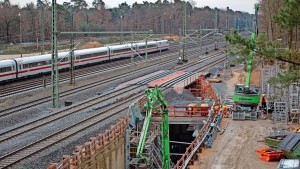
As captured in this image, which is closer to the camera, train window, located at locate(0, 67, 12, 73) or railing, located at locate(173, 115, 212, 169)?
railing, located at locate(173, 115, 212, 169)

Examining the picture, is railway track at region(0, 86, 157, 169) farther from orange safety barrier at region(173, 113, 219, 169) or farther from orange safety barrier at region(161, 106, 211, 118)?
orange safety barrier at region(173, 113, 219, 169)

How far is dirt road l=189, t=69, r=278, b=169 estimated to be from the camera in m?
19.5

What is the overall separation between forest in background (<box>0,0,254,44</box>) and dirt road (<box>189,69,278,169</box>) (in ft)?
110

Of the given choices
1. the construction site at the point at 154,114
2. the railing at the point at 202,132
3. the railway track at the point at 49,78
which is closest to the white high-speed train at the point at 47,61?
the construction site at the point at 154,114

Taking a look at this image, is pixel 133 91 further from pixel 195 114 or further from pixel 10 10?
pixel 10 10

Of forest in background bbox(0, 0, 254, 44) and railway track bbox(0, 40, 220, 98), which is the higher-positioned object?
forest in background bbox(0, 0, 254, 44)

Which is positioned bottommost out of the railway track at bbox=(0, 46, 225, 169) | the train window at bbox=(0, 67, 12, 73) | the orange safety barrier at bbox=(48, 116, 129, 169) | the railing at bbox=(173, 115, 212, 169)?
the railing at bbox=(173, 115, 212, 169)

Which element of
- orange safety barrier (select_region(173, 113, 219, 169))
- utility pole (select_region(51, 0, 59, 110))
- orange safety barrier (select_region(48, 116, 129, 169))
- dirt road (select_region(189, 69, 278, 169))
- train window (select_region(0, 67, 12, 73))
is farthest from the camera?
train window (select_region(0, 67, 12, 73))

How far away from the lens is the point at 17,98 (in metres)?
34.7

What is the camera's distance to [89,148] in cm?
A: 1812

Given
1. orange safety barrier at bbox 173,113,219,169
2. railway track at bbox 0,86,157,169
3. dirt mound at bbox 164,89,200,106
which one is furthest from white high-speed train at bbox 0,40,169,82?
orange safety barrier at bbox 173,113,219,169

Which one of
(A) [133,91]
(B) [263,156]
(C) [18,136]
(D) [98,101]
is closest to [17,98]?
(D) [98,101]

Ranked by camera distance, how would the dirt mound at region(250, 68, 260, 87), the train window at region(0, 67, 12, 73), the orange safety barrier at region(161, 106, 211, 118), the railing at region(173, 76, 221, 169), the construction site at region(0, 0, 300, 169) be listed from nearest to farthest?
the construction site at region(0, 0, 300, 169)
the railing at region(173, 76, 221, 169)
the orange safety barrier at region(161, 106, 211, 118)
the train window at region(0, 67, 12, 73)
the dirt mound at region(250, 68, 260, 87)

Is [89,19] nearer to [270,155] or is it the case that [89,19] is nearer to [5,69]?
[5,69]
